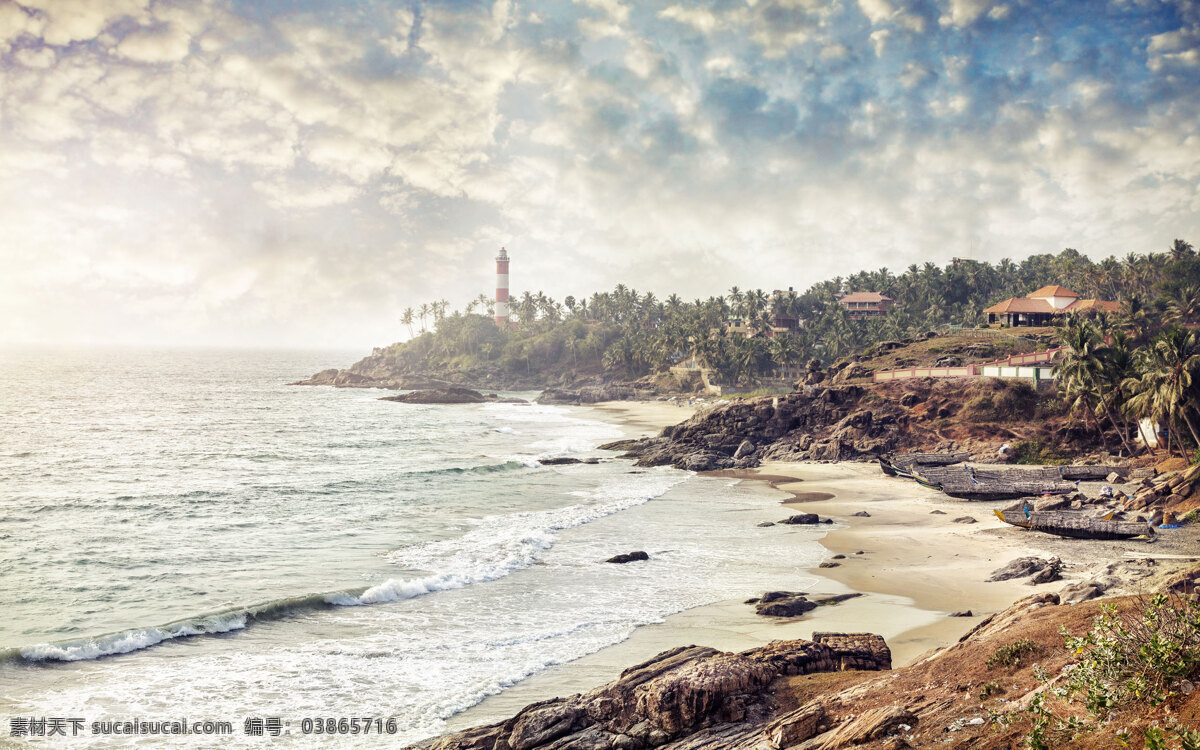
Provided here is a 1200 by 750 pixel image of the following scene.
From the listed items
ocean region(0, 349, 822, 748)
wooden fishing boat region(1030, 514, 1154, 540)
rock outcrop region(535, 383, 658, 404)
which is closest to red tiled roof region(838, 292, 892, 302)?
rock outcrop region(535, 383, 658, 404)

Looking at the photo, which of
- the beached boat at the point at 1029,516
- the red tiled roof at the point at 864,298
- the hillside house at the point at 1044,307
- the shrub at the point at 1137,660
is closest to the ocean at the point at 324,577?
the beached boat at the point at 1029,516

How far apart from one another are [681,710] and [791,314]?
14280cm

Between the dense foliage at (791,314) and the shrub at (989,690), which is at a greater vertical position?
the dense foliage at (791,314)

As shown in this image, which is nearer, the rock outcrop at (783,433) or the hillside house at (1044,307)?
the rock outcrop at (783,433)

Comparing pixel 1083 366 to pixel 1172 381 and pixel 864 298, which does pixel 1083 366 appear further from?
pixel 864 298

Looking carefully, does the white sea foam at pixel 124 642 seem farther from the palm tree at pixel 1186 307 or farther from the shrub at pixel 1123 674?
the palm tree at pixel 1186 307

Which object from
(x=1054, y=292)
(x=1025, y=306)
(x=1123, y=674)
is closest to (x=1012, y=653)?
(x=1123, y=674)

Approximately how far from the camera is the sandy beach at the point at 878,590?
19984 mm

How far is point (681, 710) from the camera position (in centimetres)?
1274

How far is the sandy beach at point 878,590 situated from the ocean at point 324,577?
1027 mm

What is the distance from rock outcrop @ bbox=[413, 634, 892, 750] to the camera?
12.3 metres

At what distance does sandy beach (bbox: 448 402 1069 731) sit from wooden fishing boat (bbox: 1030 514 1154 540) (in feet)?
5.99

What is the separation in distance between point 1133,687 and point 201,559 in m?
34.6

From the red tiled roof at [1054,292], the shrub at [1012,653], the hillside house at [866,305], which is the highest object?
the hillside house at [866,305]
